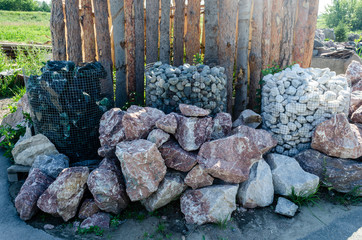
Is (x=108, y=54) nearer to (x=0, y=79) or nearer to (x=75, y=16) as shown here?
(x=75, y=16)

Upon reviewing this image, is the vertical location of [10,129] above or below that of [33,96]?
below

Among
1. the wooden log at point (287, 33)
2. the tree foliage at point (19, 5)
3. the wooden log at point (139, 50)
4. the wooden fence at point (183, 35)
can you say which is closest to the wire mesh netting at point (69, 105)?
the wooden fence at point (183, 35)

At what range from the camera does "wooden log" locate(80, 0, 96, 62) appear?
5.16 m

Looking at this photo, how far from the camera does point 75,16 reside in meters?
5.05

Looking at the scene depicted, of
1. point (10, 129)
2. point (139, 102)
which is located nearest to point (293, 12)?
point (139, 102)

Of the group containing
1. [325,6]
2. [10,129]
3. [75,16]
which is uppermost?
[325,6]

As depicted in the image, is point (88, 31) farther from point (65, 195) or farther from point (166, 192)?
point (166, 192)

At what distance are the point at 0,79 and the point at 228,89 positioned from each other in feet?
19.4

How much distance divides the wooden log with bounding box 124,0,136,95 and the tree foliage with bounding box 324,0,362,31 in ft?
86.2

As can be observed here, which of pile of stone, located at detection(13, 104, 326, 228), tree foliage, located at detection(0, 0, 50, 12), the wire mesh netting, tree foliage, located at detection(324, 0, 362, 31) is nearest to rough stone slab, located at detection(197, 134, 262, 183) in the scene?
pile of stone, located at detection(13, 104, 326, 228)

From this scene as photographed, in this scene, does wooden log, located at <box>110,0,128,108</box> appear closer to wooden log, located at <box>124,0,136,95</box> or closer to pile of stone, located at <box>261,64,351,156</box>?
wooden log, located at <box>124,0,136,95</box>

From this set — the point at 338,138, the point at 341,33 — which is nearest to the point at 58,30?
the point at 338,138

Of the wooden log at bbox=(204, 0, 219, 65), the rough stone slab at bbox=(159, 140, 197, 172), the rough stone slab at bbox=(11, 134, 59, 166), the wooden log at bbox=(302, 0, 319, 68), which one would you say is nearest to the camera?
the rough stone slab at bbox=(159, 140, 197, 172)

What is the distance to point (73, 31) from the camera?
201 inches
